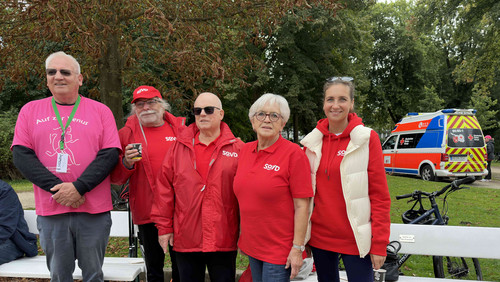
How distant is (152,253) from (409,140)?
45.1 ft

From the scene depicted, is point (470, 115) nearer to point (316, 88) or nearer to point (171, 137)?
point (316, 88)

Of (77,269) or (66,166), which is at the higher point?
(66,166)

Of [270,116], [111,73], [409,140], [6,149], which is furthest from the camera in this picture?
[6,149]

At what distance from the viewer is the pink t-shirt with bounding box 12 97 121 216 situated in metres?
2.41

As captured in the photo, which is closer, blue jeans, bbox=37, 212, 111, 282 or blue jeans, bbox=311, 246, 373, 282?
blue jeans, bbox=311, 246, 373, 282

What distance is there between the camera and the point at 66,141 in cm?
242

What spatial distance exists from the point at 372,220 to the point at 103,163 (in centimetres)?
180

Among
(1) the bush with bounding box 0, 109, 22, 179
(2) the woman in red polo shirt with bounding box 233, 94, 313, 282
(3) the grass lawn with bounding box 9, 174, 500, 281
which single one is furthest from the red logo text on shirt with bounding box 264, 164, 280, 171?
(1) the bush with bounding box 0, 109, 22, 179

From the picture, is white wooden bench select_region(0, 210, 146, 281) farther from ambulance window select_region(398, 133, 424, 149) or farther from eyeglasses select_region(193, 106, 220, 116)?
ambulance window select_region(398, 133, 424, 149)

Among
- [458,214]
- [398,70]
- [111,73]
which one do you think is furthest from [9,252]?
[398,70]

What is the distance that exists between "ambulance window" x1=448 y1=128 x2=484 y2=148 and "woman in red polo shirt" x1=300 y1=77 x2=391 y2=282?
12.1 meters

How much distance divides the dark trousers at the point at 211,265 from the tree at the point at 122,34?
8.67 ft

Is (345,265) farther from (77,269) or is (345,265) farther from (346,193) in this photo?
(77,269)

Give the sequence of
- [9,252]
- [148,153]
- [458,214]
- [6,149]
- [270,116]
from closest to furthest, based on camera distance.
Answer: [270,116], [148,153], [9,252], [458,214], [6,149]
